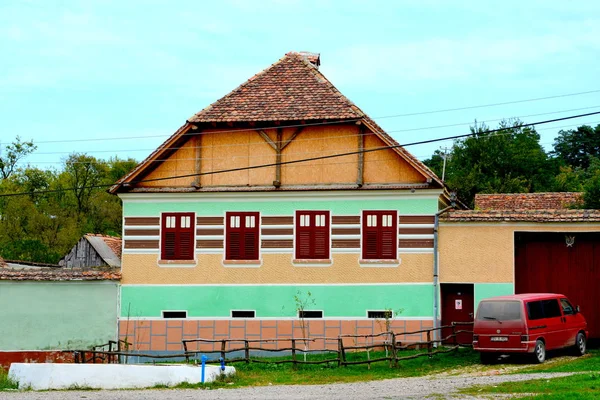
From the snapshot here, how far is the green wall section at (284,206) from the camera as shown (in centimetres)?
3331

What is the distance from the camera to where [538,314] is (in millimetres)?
27438

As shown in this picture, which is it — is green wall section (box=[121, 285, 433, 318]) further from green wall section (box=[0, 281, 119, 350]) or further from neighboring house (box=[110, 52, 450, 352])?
green wall section (box=[0, 281, 119, 350])

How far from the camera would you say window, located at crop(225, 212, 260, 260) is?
112 ft

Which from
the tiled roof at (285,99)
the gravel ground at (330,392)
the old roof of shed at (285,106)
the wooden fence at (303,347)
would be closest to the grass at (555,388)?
the gravel ground at (330,392)

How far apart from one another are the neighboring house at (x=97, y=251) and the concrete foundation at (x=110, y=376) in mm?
16352

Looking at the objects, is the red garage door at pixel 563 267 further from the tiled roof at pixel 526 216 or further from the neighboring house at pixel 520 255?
the tiled roof at pixel 526 216

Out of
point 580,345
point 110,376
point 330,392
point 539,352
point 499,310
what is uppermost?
point 499,310

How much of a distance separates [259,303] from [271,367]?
17.0 feet

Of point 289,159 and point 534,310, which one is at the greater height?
point 289,159

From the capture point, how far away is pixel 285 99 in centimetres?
3484

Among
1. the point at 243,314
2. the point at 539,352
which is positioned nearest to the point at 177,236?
the point at 243,314

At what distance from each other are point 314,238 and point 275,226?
1.42m

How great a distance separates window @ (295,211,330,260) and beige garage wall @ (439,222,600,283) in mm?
3899

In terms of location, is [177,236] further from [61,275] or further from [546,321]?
[546,321]
